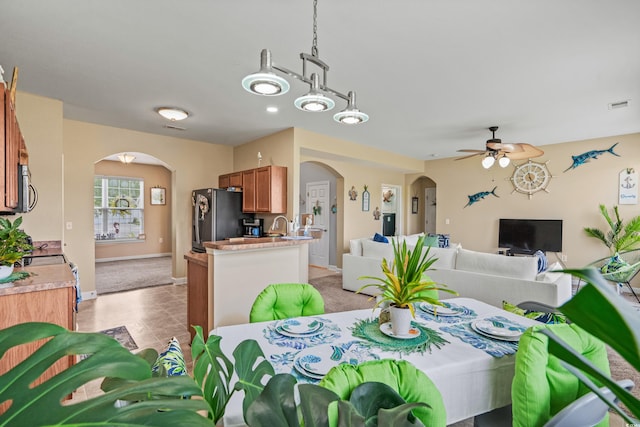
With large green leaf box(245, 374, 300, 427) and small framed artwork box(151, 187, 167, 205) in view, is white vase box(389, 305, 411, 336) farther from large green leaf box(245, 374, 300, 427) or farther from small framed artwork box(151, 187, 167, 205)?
small framed artwork box(151, 187, 167, 205)

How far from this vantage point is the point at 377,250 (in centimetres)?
475

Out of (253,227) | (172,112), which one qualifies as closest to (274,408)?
(172,112)

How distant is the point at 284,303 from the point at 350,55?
2039mm

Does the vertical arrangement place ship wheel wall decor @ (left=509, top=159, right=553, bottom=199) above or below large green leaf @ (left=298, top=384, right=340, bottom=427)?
above

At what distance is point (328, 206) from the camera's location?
710cm

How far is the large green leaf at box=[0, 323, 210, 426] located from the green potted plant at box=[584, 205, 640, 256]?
6488 mm

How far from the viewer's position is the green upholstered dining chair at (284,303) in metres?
1.76

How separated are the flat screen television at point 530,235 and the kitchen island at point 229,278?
5032 millimetres

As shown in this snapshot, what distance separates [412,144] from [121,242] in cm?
755

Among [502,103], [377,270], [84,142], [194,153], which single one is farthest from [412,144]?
[84,142]

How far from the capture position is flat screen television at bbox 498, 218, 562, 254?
554 centimetres

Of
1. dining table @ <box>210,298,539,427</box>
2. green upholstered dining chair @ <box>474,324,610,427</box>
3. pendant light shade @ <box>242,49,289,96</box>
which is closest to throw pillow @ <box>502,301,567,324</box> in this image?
dining table @ <box>210,298,539,427</box>

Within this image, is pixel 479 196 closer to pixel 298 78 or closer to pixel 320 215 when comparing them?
pixel 320 215

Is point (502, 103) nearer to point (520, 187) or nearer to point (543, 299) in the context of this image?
point (543, 299)
